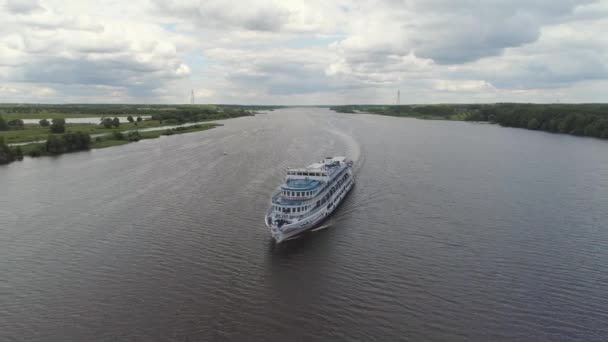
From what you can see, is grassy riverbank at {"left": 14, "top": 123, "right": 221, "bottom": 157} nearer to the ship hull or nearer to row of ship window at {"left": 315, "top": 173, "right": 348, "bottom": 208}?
row of ship window at {"left": 315, "top": 173, "right": 348, "bottom": 208}

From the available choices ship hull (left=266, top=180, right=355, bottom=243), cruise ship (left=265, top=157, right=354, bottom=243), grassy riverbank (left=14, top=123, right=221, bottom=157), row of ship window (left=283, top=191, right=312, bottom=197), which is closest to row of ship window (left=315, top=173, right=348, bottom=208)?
cruise ship (left=265, top=157, right=354, bottom=243)

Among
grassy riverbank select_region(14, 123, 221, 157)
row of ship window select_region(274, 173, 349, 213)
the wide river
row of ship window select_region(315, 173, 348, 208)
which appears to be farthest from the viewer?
grassy riverbank select_region(14, 123, 221, 157)

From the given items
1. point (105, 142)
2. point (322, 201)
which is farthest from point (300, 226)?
point (105, 142)

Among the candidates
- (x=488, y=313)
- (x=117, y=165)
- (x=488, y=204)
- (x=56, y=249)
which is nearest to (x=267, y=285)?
(x=488, y=313)

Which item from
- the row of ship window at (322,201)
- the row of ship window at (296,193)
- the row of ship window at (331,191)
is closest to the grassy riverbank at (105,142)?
the row of ship window at (331,191)

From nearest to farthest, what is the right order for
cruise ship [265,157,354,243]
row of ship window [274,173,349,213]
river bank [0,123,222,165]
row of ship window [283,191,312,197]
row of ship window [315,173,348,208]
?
cruise ship [265,157,354,243] → row of ship window [274,173,349,213] → row of ship window [283,191,312,197] → row of ship window [315,173,348,208] → river bank [0,123,222,165]

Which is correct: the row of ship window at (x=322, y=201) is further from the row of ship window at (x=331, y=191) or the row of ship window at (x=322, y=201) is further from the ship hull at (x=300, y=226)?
the ship hull at (x=300, y=226)

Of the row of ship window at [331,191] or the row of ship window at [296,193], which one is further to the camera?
the row of ship window at [331,191]

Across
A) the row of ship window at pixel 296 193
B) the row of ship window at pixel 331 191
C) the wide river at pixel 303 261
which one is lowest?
the wide river at pixel 303 261
